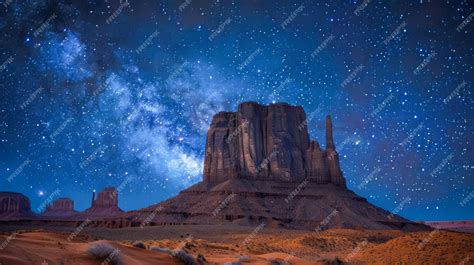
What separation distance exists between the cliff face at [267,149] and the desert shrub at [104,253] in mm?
71050

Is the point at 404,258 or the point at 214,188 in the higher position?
the point at 214,188

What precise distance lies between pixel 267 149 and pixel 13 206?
77858 mm

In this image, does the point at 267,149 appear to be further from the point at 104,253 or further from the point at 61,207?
the point at 61,207

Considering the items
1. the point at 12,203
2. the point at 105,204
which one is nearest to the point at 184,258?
the point at 105,204

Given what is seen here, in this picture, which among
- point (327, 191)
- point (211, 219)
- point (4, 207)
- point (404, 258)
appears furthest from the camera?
point (4, 207)

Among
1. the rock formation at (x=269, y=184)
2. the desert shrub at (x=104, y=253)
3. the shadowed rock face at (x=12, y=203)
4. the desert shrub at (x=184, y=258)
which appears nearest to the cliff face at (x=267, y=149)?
the rock formation at (x=269, y=184)

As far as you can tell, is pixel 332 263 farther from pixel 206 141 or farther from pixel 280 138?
pixel 206 141

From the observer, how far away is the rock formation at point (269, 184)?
204 feet

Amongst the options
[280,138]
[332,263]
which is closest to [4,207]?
[280,138]

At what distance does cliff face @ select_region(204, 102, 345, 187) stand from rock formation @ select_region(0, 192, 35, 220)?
60319 millimetres

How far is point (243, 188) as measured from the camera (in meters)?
72.6

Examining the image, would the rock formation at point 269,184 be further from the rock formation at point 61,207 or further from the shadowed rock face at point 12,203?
the rock formation at point 61,207

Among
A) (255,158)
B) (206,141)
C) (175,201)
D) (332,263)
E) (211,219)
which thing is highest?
(206,141)

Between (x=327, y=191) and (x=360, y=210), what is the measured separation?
8041 millimetres
